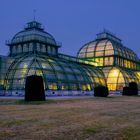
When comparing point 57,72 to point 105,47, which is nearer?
point 57,72

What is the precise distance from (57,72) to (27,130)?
41.3 m

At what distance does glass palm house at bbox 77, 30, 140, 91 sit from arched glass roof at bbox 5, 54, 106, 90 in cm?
1203

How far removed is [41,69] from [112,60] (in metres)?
30.1

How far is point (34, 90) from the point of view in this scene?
31000 mm

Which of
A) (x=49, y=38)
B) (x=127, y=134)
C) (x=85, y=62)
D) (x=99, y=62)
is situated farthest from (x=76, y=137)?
(x=99, y=62)

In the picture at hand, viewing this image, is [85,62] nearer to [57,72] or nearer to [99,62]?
[99,62]

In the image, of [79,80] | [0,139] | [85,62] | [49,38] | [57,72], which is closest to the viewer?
[0,139]

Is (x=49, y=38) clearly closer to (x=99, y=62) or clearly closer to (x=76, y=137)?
(x=99, y=62)

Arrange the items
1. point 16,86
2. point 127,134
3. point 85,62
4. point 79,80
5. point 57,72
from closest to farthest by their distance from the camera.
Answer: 1. point 127,134
2. point 16,86
3. point 57,72
4. point 79,80
5. point 85,62

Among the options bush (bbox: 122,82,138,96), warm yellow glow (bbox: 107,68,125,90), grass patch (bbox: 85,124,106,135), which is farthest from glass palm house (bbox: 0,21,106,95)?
grass patch (bbox: 85,124,106,135)

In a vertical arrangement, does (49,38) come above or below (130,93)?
above

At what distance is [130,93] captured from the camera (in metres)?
53.8

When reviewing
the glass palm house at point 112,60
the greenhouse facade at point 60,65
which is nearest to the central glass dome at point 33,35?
the greenhouse facade at point 60,65

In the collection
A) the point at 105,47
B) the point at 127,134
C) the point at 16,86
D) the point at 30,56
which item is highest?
the point at 105,47
